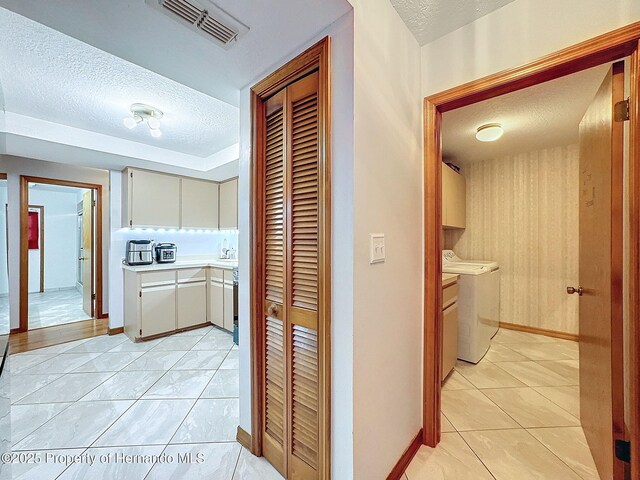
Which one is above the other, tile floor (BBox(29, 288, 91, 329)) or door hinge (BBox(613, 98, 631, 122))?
door hinge (BBox(613, 98, 631, 122))

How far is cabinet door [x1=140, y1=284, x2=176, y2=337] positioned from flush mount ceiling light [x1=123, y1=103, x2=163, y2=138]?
1.86m

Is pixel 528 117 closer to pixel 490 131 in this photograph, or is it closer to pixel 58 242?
pixel 490 131

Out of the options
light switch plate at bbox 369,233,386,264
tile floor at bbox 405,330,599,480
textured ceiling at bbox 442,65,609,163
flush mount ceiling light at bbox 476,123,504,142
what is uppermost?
textured ceiling at bbox 442,65,609,163

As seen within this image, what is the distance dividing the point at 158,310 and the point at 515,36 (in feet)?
13.0

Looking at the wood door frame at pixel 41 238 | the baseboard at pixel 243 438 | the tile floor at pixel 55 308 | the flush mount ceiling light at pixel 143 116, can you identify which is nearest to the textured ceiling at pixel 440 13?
the flush mount ceiling light at pixel 143 116

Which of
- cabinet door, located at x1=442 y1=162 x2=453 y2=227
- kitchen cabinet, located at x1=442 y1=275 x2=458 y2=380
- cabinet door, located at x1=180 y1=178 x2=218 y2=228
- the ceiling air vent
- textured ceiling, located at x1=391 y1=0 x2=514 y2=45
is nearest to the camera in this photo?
the ceiling air vent

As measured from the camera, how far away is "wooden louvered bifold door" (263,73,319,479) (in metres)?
1.20

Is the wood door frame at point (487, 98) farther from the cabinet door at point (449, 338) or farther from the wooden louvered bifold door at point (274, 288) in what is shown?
the wooden louvered bifold door at point (274, 288)

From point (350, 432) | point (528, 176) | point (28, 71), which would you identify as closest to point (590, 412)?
point (350, 432)

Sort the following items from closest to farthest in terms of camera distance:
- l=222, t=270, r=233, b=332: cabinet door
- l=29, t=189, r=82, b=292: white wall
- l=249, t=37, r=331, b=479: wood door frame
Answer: l=249, t=37, r=331, b=479: wood door frame, l=222, t=270, r=233, b=332: cabinet door, l=29, t=189, r=82, b=292: white wall

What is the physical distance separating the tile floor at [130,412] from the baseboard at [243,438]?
0.08ft

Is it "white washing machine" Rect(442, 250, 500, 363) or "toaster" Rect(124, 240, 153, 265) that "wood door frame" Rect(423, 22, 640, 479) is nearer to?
"white washing machine" Rect(442, 250, 500, 363)

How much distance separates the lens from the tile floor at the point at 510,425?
1.38 meters

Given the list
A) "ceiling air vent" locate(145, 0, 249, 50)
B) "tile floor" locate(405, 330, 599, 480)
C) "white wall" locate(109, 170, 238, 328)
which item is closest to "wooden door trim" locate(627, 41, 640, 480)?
"tile floor" locate(405, 330, 599, 480)
